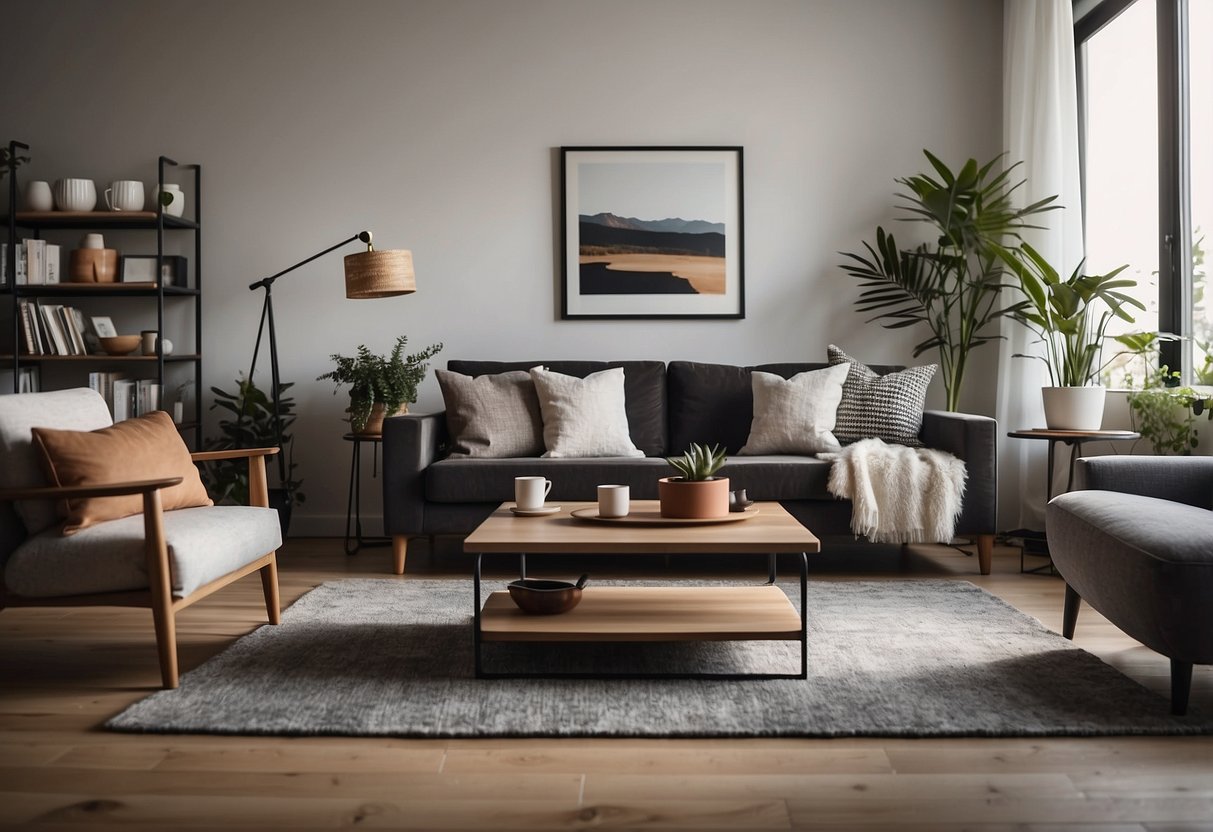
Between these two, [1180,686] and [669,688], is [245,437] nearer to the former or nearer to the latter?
[669,688]

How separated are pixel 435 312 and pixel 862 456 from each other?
7.38 ft

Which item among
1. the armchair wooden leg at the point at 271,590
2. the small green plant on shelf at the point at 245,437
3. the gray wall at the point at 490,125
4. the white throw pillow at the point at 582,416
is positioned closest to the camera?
the armchair wooden leg at the point at 271,590

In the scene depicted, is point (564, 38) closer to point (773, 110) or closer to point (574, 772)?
point (773, 110)

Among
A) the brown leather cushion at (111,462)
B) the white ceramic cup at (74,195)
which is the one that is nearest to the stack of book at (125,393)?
the white ceramic cup at (74,195)

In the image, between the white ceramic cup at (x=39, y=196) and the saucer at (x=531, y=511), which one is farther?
the white ceramic cup at (x=39, y=196)

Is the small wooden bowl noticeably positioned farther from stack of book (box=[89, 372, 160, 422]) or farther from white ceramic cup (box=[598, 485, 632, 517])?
white ceramic cup (box=[598, 485, 632, 517])

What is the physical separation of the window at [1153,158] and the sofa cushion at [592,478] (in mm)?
1590

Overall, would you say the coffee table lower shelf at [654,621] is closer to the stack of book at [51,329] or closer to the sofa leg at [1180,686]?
the sofa leg at [1180,686]

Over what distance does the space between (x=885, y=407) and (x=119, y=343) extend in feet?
11.4

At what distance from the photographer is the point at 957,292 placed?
494 cm

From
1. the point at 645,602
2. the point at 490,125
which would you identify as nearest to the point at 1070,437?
the point at 645,602

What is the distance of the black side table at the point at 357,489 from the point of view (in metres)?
4.44

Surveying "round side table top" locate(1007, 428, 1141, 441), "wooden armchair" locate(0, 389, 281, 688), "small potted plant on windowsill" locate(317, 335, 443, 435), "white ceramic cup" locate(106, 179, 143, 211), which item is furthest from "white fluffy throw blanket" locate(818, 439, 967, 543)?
"white ceramic cup" locate(106, 179, 143, 211)

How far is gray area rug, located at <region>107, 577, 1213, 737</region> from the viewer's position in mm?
2199
